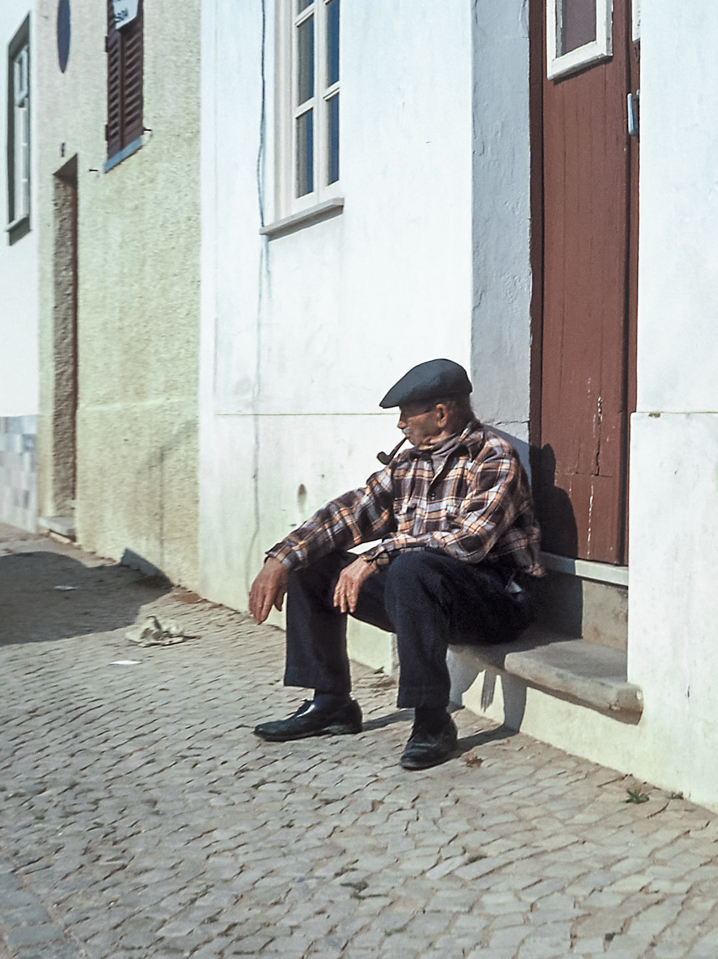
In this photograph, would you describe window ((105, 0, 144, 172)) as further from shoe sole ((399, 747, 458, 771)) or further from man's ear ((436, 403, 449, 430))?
shoe sole ((399, 747, 458, 771))

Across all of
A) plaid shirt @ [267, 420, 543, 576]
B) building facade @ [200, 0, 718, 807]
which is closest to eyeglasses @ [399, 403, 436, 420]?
plaid shirt @ [267, 420, 543, 576]

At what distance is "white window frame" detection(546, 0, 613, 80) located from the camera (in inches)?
174

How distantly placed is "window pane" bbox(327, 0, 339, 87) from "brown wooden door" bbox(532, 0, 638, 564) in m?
1.65

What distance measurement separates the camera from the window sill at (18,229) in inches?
479

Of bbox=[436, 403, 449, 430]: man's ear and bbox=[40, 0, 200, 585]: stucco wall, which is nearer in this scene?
bbox=[436, 403, 449, 430]: man's ear

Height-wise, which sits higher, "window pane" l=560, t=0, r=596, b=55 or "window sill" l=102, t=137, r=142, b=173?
Answer: "window sill" l=102, t=137, r=142, b=173

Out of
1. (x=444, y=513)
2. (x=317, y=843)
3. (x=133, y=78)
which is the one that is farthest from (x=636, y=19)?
(x=133, y=78)

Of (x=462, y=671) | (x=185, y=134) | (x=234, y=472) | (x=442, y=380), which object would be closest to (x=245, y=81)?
(x=185, y=134)

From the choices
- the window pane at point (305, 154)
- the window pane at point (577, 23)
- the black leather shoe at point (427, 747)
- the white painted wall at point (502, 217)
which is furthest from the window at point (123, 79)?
the black leather shoe at point (427, 747)

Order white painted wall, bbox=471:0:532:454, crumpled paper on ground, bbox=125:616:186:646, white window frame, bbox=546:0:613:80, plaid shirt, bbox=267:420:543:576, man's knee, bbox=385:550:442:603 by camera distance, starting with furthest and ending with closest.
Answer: crumpled paper on ground, bbox=125:616:186:646, white painted wall, bbox=471:0:532:454, white window frame, bbox=546:0:613:80, plaid shirt, bbox=267:420:543:576, man's knee, bbox=385:550:442:603

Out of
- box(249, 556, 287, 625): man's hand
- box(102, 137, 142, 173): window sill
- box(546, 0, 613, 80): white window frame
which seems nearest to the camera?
box(249, 556, 287, 625): man's hand

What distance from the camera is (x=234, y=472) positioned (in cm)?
699

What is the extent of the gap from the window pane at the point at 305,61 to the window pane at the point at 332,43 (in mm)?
217

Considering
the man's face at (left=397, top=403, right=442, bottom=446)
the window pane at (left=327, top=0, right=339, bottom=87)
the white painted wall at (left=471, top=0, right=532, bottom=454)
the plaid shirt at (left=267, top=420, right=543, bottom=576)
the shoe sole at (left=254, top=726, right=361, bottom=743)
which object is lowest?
the shoe sole at (left=254, top=726, right=361, bottom=743)
